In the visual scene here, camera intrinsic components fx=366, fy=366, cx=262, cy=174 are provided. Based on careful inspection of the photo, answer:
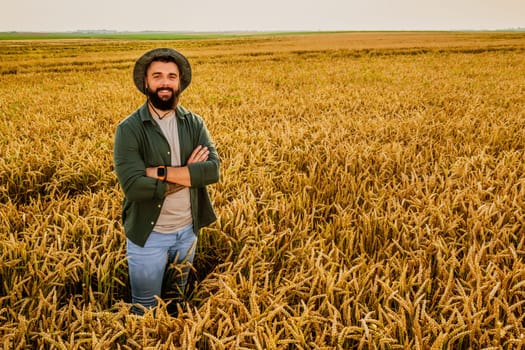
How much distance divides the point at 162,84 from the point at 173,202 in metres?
0.75

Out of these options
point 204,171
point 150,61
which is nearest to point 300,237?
point 204,171

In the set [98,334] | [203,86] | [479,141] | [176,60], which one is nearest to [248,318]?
[98,334]

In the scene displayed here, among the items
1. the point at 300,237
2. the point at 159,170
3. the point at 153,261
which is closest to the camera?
the point at 159,170

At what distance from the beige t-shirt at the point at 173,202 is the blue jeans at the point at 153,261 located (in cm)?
5

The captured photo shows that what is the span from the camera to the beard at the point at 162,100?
227 cm

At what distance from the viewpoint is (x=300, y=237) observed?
9.48ft

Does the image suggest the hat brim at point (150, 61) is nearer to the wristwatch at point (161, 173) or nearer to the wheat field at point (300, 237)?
the wristwatch at point (161, 173)

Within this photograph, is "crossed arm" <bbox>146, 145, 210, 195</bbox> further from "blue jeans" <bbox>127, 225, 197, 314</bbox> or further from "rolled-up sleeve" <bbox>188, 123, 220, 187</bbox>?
"blue jeans" <bbox>127, 225, 197, 314</bbox>

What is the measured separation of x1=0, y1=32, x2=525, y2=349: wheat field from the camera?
6.29 feet

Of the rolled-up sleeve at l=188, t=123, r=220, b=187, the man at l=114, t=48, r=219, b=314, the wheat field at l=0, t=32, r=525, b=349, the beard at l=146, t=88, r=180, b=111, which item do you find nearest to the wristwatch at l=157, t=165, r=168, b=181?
the man at l=114, t=48, r=219, b=314

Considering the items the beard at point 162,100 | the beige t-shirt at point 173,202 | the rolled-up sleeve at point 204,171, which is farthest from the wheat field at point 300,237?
the beard at point 162,100

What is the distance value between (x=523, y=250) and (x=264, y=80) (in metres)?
13.5

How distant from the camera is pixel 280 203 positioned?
3596 millimetres

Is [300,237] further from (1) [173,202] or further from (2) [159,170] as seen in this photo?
(2) [159,170]
